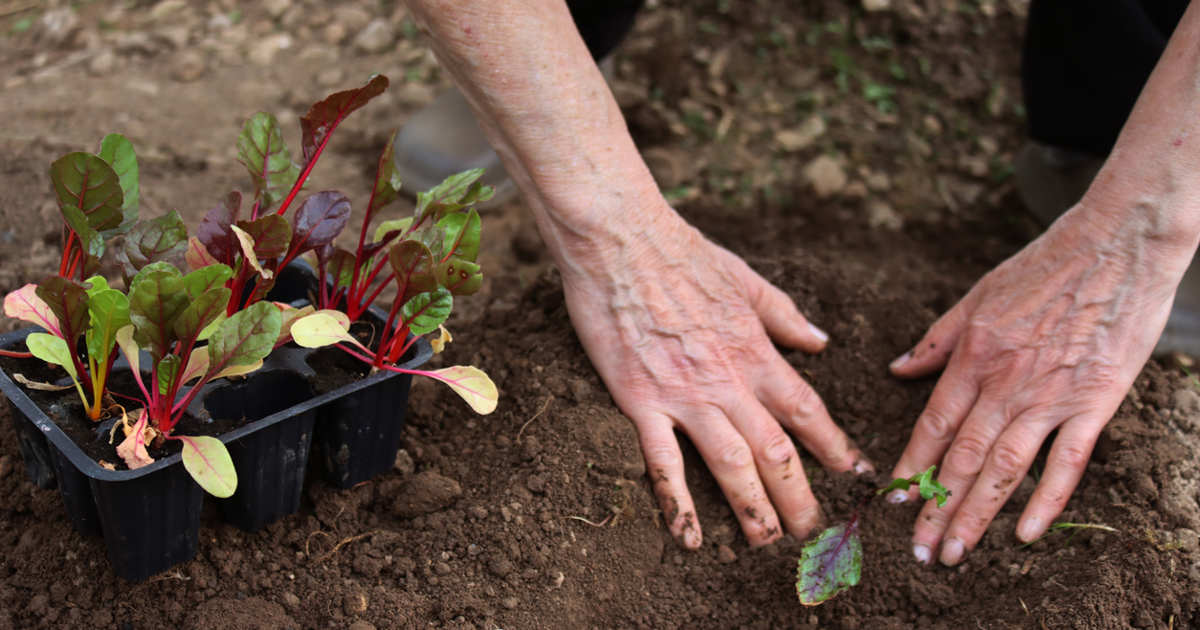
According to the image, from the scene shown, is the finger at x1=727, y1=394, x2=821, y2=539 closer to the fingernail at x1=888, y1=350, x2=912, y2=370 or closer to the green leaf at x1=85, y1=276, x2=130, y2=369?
the fingernail at x1=888, y1=350, x2=912, y2=370

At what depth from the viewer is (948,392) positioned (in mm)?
1830

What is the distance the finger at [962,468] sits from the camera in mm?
1738

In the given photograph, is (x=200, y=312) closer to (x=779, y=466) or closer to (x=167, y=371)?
(x=167, y=371)

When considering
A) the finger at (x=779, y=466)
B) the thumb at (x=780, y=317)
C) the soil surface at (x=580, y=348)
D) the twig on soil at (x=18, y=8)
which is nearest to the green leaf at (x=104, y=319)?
the soil surface at (x=580, y=348)

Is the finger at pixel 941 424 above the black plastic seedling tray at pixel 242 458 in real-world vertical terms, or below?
below

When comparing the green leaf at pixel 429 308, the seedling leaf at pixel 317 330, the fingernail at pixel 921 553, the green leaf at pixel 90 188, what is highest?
the green leaf at pixel 90 188

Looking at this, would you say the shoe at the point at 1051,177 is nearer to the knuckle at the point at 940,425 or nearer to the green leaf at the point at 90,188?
the knuckle at the point at 940,425

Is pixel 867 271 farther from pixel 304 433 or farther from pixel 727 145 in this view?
pixel 304 433

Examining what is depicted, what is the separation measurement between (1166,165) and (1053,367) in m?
0.40

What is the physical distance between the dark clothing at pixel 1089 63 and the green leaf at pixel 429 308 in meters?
Answer: 1.88

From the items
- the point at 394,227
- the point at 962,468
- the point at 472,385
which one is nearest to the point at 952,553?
the point at 962,468

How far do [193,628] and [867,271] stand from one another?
1781 mm

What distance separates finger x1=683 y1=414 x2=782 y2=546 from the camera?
172cm

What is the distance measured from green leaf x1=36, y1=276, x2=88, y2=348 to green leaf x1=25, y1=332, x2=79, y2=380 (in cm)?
2
